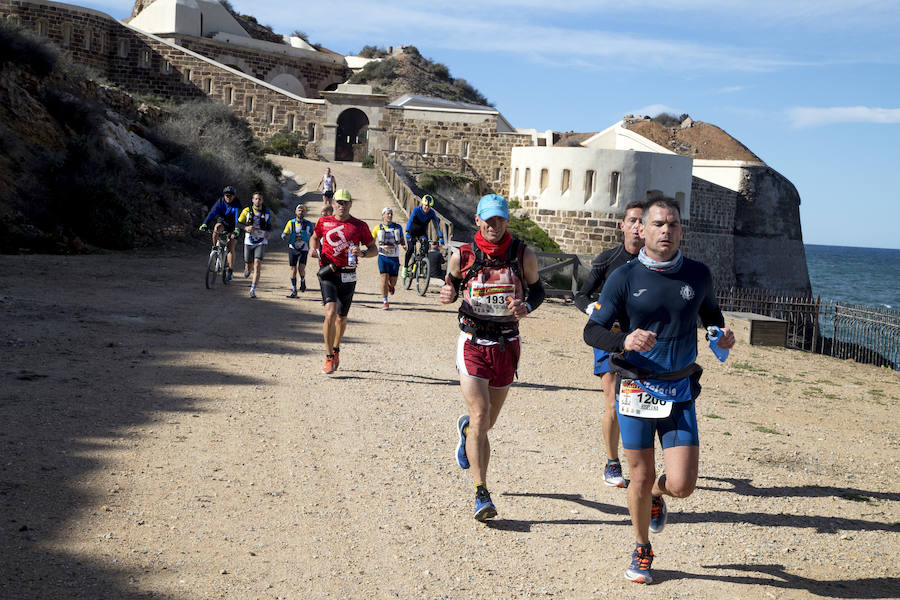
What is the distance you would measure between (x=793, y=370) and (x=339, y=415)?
847cm

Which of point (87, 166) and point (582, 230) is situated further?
point (582, 230)

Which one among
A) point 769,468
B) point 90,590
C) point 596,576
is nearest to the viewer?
point 90,590

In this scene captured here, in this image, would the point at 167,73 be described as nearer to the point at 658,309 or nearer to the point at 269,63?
the point at 269,63

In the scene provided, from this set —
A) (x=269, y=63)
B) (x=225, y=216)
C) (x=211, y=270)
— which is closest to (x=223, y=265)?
(x=211, y=270)

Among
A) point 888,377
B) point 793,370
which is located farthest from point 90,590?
point 888,377

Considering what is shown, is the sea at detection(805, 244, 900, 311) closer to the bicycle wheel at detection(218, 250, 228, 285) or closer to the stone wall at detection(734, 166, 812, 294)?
the stone wall at detection(734, 166, 812, 294)

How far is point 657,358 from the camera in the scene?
14.4 ft

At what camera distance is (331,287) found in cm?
930

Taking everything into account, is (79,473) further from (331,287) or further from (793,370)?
(793,370)

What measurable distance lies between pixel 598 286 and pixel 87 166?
19.9 meters

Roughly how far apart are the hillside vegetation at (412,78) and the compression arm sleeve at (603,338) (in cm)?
→ 6159

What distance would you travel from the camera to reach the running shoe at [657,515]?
4.83 m

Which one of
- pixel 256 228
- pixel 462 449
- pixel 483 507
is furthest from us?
pixel 256 228

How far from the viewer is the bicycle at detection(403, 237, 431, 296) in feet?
57.6
